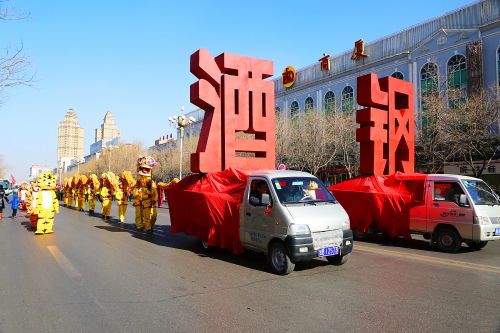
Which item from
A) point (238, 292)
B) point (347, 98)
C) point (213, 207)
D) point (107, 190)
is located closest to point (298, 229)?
point (238, 292)

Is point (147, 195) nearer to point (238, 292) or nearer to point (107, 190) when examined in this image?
point (107, 190)

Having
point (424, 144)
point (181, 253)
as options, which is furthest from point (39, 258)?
point (424, 144)

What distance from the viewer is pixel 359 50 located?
1296 inches

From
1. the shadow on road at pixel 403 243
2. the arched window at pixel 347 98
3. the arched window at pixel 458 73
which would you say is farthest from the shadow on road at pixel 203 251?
the arched window at pixel 347 98

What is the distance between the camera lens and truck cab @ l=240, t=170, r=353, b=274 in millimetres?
6223

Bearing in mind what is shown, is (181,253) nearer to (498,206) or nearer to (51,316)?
(51,316)

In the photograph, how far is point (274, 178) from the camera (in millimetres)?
7078

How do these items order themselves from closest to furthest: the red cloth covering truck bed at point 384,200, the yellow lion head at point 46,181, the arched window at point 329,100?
the red cloth covering truck bed at point 384,200
the yellow lion head at point 46,181
the arched window at point 329,100

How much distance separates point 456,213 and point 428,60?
22512 mm

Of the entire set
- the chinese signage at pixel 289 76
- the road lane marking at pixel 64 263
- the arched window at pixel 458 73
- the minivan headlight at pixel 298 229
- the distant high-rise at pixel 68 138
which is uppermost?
the distant high-rise at pixel 68 138

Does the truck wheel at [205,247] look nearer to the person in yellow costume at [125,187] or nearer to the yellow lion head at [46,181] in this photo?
the yellow lion head at [46,181]

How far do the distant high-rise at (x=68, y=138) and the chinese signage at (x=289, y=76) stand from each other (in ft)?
531

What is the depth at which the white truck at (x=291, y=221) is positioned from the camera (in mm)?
6223

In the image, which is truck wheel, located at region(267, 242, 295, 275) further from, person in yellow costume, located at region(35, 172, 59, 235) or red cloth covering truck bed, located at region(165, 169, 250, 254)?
person in yellow costume, located at region(35, 172, 59, 235)
